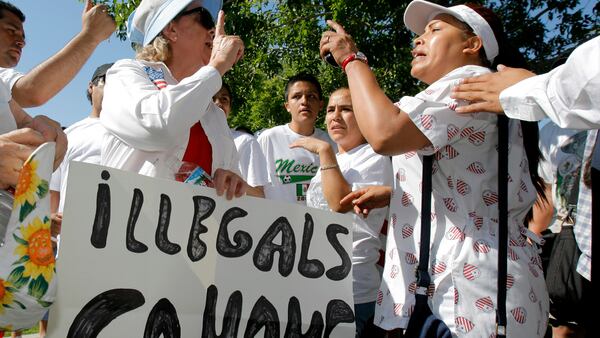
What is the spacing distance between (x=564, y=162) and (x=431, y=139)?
80cm

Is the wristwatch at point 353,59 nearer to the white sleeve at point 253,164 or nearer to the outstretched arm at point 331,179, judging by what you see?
the outstretched arm at point 331,179

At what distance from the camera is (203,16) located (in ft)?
6.71

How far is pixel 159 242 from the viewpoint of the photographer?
61.7 inches

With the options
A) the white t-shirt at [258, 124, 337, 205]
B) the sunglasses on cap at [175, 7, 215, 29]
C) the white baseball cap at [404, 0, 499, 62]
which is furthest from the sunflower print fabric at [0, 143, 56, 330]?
the white t-shirt at [258, 124, 337, 205]

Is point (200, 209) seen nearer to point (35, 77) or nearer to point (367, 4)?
point (35, 77)

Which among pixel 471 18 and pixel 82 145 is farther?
pixel 82 145

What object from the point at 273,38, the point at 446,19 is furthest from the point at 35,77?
the point at 273,38

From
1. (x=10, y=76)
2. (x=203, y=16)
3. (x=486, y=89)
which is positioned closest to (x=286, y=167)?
(x=203, y=16)

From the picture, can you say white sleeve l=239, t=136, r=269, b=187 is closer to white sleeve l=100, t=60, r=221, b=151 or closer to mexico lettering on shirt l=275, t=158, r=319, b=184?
mexico lettering on shirt l=275, t=158, r=319, b=184

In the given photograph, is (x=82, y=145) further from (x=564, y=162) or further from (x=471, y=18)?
(x=564, y=162)

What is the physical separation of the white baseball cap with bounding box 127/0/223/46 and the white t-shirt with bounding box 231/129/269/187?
4.61 feet

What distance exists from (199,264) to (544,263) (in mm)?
1665

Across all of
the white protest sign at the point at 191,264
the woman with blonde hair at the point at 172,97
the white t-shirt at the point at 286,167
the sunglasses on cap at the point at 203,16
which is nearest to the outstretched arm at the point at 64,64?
the woman with blonde hair at the point at 172,97

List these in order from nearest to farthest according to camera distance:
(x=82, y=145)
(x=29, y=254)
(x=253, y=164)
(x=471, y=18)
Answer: (x=29, y=254)
(x=471, y=18)
(x=82, y=145)
(x=253, y=164)
